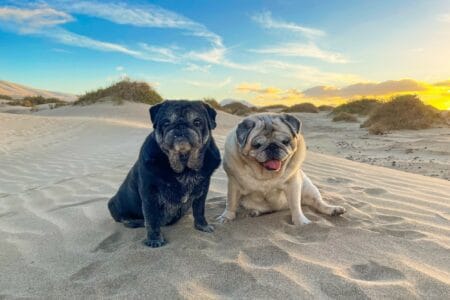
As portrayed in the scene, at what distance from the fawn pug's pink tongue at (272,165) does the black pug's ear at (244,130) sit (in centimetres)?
27

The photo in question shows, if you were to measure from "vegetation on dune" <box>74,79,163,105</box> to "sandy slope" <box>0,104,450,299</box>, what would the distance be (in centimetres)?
1591

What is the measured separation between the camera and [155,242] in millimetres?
3279

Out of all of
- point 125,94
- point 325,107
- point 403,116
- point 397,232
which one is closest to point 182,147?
point 397,232

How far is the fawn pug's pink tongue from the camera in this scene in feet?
11.6

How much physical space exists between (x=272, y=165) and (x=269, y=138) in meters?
0.23

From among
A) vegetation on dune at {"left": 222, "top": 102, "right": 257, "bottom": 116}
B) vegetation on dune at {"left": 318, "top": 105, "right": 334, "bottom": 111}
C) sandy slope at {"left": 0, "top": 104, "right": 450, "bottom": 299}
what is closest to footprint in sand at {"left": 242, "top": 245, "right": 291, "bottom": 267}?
sandy slope at {"left": 0, "top": 104, "right": 450, "bottom": 299}

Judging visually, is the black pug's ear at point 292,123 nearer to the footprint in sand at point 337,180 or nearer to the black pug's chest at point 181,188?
the black pug's chest at point 181,188

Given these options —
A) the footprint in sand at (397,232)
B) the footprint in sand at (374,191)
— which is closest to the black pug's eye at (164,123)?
the footprint in sand at (397,232)

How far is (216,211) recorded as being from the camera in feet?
14.2

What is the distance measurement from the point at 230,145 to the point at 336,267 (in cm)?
155

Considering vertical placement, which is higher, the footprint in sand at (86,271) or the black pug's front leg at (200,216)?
the black pug's front leg at (200,216)

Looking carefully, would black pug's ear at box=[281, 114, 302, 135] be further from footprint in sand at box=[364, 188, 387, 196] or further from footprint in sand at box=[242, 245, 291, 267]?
footprint in sand at box=[364, 188, 387, 196]

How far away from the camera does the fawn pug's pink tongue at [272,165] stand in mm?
3547

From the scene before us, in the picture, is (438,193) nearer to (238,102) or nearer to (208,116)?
(208,116)
